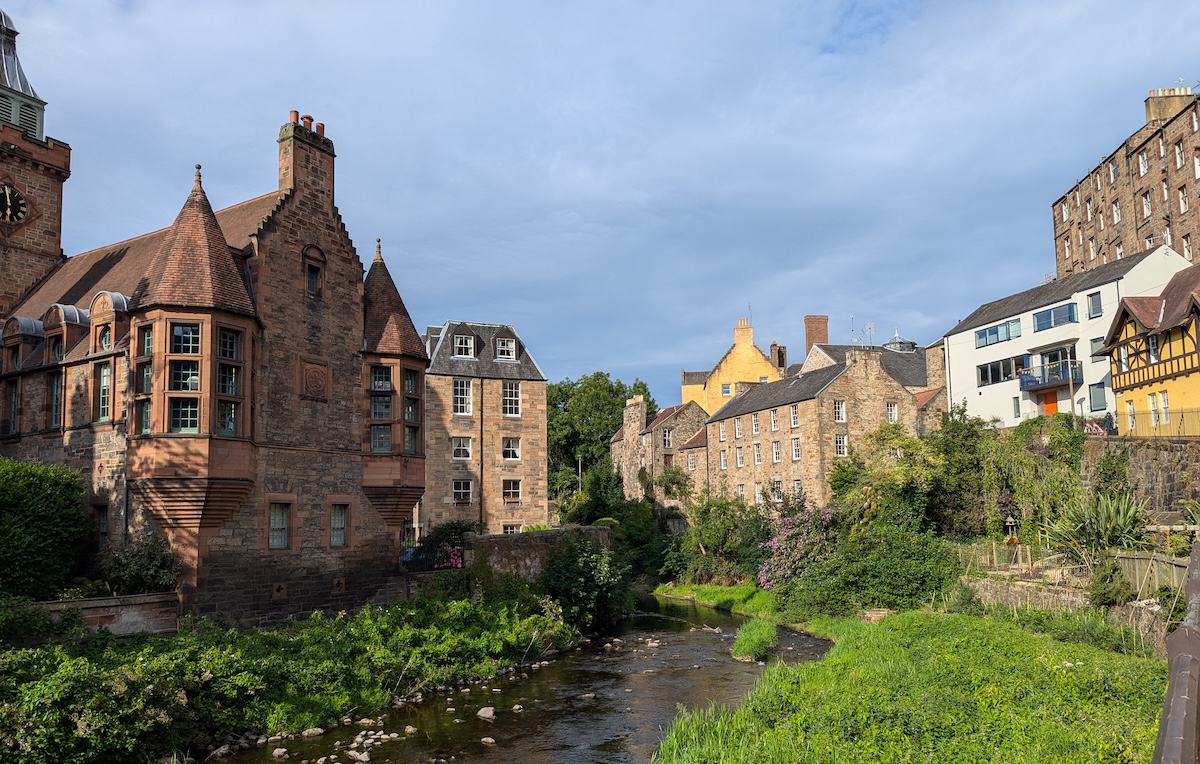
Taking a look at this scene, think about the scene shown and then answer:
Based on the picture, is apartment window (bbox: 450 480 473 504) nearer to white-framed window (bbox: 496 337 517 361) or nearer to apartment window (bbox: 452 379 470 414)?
apartment window (bbox: 452 379 470 414)

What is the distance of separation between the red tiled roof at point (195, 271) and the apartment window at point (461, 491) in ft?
71.2

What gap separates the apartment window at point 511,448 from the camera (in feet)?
147

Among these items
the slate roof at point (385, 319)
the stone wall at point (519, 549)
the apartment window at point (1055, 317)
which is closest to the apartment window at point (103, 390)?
the slate roof at point (385, 319)

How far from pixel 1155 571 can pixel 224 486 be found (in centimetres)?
2231

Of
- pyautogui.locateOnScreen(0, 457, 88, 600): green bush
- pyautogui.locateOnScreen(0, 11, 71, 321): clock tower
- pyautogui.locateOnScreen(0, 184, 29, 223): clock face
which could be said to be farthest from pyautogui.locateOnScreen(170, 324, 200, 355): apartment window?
pyautogui.locateOnScreen(0, 184, 29, 223): clock face

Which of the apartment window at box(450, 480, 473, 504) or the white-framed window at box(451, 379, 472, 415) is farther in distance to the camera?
the white-framed window at box(451, 379, 472, 415)

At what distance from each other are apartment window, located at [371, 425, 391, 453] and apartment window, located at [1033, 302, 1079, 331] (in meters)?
35.7

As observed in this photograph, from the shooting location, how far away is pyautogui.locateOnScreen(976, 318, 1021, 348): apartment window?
48.1m

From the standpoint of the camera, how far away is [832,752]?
1192 centimetres

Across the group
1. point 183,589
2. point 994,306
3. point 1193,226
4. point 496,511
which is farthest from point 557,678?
point 1193,226

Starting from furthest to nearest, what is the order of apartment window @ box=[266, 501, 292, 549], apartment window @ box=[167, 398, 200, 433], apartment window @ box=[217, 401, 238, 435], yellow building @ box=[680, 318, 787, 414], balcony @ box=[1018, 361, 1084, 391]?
yellow building @ box=[680, 318, 787, 414]
balcony @ box=[1018, 361, 1084, 391]
apartment window @ box=[266, 501, 292, 549]
apartment window @ box=[217, 401, 238, 435]
apartment window @ box=[167, 398, 200, 433]

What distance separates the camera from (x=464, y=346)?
149 feet

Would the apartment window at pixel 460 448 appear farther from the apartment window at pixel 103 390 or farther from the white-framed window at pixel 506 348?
the apartment window at pixel 103 390

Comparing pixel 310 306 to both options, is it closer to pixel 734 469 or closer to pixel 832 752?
pixel 832 752
